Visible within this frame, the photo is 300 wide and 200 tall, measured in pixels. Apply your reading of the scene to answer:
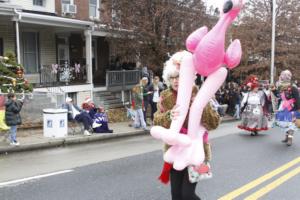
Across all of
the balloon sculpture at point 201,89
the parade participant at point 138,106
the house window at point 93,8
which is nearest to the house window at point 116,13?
the house window at point 93,8

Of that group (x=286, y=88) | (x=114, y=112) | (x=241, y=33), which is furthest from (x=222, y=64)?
(x=241, y=33)

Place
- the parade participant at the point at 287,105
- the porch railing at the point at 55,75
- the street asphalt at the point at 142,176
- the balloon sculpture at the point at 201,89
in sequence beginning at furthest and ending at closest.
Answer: the porch railing at the point at 55,75
the parade participant at the point at 287,105
the street asphalt at the point at 142,176
the balloon sculpture at the point at 201,89

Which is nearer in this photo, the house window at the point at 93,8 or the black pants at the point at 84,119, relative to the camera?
the black pants at the point at 84,119

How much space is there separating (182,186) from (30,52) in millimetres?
16966

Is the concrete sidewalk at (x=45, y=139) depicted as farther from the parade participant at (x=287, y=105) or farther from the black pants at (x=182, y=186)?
the black pants at (x=182, y=186)

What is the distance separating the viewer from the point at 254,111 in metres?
12.9

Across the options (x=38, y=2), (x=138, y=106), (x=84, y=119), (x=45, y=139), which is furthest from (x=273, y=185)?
(x=38, y=2)

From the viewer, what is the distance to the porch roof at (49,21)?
16672 millimetres

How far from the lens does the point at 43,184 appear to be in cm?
699

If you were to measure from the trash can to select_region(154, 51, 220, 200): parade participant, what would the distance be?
8.07 metres

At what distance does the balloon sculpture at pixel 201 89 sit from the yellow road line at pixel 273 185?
2.50m

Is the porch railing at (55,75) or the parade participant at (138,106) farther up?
the porch railing at (55,75)

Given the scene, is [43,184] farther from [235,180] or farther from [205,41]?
[205,41]

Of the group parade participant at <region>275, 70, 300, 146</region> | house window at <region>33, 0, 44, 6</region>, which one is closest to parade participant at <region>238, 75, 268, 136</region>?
parade participant at <region>275, 70, 300, 146</region>
